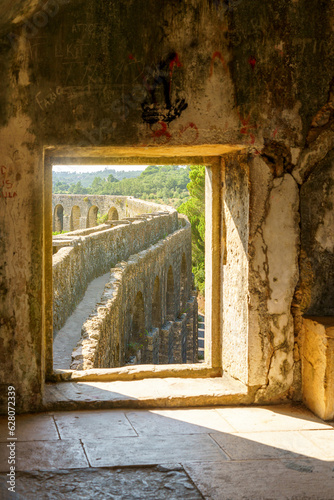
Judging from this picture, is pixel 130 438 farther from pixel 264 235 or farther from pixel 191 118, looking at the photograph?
pixel 191 118

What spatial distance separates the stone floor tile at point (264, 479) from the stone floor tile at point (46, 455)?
64cm

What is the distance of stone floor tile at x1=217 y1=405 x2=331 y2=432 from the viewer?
12.5 feet

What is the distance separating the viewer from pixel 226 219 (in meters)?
4.61

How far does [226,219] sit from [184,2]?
164 cm

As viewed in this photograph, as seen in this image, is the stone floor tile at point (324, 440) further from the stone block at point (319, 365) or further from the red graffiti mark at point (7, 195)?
the red graffiti mark at point (7, 195)

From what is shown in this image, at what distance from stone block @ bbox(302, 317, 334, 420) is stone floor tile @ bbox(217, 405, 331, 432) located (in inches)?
3.6

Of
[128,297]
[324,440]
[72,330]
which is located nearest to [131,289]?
[128,297]

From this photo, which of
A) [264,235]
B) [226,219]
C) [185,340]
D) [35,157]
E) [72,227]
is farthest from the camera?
[72,227]

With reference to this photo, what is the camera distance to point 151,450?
11.0ft

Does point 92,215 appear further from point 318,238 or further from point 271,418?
point 271,418

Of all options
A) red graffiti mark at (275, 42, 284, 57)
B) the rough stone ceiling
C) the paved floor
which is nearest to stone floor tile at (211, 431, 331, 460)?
the paved floor

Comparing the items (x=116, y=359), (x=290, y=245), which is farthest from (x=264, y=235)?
(x=116, y=359)

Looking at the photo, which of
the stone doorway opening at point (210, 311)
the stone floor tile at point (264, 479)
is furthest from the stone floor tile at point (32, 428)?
the stone floor tile at point (264, 479)

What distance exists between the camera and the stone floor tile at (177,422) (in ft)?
12.1
